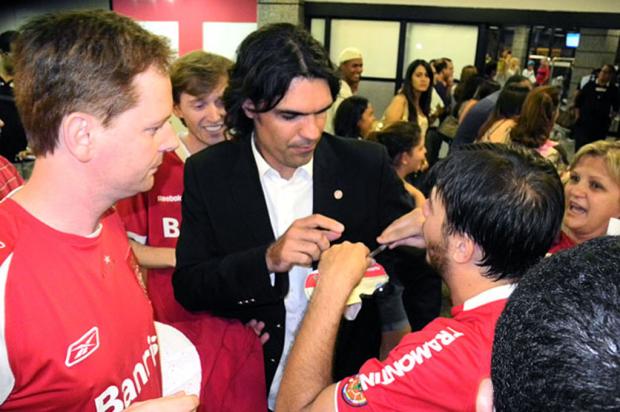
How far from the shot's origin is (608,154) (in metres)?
2.32

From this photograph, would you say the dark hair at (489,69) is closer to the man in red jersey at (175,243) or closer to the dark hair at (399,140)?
the dark hair at (399,140)

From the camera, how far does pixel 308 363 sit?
50.0 inches

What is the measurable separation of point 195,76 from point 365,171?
1144mm

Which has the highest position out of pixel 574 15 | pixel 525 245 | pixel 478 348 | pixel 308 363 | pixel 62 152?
pixel 574 15

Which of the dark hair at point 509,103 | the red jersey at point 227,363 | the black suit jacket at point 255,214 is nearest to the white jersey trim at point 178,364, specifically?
the red jersey at point 227,363

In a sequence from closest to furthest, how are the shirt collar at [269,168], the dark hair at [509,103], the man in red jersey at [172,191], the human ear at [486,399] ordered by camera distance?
the human ear at [486,399]
the shirt collar at [269,168]
the man in red jersey at [172,191]
the dark hair at [509,103]

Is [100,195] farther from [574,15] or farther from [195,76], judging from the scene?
[574,15]

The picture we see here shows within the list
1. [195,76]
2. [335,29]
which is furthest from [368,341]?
[335,29]

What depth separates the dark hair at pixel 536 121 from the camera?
3.69 metres

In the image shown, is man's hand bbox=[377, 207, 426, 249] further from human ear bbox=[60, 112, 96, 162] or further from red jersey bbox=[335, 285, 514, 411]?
human ear bbox=[60, 112, 96, 162]

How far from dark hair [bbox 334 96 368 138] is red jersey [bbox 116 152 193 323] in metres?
2.01

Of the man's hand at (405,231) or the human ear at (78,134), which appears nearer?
the human ear at (78,134)

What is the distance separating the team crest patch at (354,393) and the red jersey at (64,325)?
494 millimetres

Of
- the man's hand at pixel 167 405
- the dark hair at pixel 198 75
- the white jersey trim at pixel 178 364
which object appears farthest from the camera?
the dark hair at pixel 198 75
